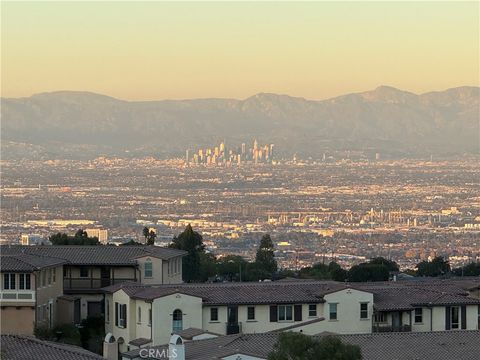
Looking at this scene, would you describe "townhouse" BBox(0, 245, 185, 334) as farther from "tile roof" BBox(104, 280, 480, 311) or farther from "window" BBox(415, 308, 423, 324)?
"window" BBox(415, 308, 423, 324)

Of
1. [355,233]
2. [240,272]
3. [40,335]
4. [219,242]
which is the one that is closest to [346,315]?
[40,335]

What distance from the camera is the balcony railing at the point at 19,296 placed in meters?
43.4

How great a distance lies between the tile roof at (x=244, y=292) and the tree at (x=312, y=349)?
11.3m

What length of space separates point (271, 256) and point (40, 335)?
39.5 metres

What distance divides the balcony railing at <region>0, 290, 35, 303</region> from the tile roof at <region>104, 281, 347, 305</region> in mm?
2125

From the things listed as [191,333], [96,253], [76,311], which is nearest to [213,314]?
[191,333]

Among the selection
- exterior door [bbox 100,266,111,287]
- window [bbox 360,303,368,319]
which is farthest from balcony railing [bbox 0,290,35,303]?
window [bbox 360,303,368,319]

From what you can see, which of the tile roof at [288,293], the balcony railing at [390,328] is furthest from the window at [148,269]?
the balcony railing at [390,328]

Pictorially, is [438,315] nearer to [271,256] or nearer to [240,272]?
[240,272]

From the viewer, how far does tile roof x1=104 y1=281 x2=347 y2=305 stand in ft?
140

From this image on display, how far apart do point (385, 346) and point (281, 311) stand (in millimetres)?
7180

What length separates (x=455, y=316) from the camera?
43.2 meters

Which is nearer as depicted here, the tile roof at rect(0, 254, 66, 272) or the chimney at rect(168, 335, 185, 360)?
the chimney at rect(168, 335, 185, 360)

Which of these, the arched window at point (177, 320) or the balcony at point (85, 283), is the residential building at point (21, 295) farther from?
the balcony at point (85, 283)
